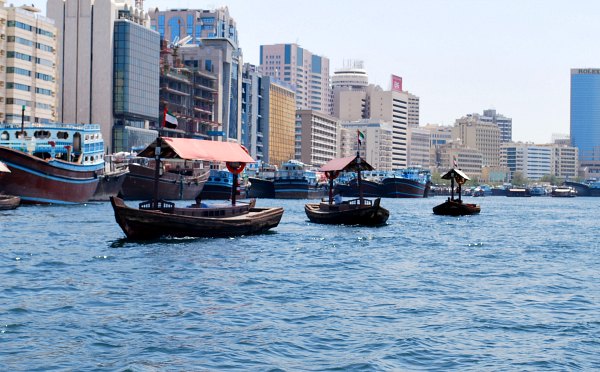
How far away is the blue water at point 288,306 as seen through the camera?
69.0 ft

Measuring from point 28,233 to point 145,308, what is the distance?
2697 cm

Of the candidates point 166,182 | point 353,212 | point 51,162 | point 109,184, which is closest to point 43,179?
point 51,162

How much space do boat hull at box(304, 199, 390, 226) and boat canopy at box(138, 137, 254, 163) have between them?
9.98 m

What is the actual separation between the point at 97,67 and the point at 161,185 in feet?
150

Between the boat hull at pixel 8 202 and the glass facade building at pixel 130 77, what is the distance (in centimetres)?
8264

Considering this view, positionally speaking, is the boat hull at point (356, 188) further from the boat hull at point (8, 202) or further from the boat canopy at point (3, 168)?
the boat hull at point (8, 202)

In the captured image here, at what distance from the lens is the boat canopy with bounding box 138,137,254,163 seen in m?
47.9

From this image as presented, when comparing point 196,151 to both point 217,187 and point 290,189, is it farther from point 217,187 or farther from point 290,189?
point 290,189

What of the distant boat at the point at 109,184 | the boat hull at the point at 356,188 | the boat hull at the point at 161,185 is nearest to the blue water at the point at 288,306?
the distant boat at the point at 109,184

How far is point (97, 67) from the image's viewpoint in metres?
160

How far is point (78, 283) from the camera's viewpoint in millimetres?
31188

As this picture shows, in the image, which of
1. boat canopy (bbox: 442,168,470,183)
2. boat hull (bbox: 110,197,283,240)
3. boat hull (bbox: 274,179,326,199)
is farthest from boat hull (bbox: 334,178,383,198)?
boat hull (bbox: 110,197,283,240)

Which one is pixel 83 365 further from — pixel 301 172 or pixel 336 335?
pixel 301 172

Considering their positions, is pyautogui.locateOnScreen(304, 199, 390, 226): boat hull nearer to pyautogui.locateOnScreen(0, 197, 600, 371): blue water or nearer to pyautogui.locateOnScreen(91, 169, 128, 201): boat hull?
pyautogui.locateOnScreen(0, 197, 600, 371): blue water
